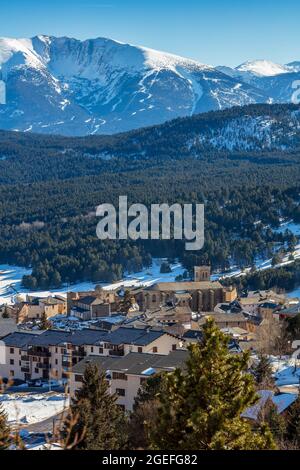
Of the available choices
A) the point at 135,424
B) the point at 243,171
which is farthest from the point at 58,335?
the point at 243,171

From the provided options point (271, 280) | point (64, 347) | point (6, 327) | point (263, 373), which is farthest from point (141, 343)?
point (271, 280)

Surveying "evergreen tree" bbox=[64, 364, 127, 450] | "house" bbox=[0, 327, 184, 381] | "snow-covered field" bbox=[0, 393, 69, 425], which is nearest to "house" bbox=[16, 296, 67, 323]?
"house" bbox=[0, 327, 184, 381]

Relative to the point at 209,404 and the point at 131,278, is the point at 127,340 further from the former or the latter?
the point at 131,278

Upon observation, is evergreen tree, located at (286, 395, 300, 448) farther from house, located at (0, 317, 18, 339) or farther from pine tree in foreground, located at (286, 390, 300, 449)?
house, located at (0, 317, 18, 339)

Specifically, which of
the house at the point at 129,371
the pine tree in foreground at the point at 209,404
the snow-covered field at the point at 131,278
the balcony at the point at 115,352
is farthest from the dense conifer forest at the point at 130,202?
the pine tree in foreground at the point at 209,404

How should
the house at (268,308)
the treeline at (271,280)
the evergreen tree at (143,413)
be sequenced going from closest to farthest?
1. the evergreen tree at (143,413)
2. the house at (268,308)
3. the treeline at (271,280)

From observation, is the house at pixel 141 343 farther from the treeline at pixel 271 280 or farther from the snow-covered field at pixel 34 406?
the treeline at pixel 271 280
